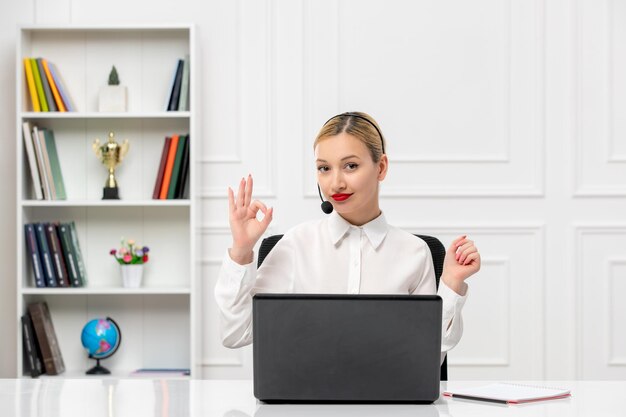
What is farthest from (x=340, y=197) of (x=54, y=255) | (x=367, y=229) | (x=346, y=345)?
(x=54, y=255)

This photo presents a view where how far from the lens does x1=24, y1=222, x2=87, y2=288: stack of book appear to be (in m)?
3.53

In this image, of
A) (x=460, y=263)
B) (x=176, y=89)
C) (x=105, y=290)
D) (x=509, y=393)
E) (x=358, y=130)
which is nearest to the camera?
(x=509, y=393)

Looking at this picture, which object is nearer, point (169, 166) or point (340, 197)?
point (340, 197)

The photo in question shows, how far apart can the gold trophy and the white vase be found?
0.30 meters

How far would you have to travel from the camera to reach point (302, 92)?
3.67 metres

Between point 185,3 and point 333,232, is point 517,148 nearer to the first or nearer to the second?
point 185,3

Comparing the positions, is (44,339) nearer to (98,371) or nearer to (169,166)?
(98,371)

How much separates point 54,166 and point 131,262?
1.76 feet

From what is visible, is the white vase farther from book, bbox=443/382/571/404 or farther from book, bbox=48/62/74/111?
book, bbox=443/382/571/404

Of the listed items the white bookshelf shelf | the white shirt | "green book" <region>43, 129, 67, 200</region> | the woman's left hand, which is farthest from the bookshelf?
the woman's left hand

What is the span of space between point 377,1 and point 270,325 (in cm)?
265

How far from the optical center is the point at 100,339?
11.6 feet

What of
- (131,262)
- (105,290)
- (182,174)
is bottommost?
(105,290)

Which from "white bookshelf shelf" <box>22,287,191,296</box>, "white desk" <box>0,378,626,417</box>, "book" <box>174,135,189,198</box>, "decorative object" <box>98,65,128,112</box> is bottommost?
"white bookshelf shelf" <box>22,287,191,296</box>
